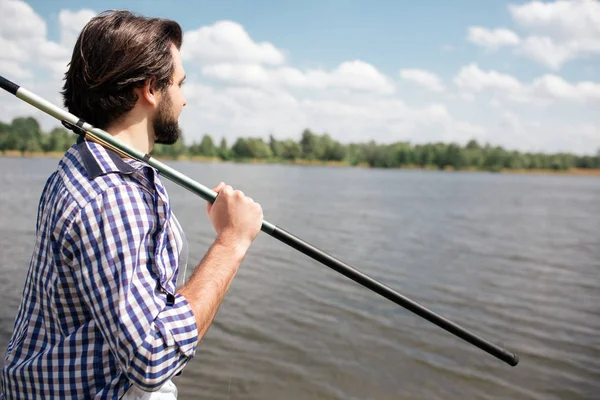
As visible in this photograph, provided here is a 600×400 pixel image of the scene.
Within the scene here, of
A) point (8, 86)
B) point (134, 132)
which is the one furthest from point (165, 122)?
point (8, 86)

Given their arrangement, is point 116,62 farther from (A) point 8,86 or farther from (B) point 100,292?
(B) point 100,292

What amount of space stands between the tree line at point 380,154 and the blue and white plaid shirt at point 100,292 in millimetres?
117802

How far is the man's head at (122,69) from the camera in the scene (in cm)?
203

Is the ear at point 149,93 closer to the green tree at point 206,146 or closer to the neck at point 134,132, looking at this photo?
the neck at point 134,132

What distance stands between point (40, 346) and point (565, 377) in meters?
7.35

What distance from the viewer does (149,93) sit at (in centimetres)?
214

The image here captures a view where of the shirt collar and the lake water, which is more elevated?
the shirt collar

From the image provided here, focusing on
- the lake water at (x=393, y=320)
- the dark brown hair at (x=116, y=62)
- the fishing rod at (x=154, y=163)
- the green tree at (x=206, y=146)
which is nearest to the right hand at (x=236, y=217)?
the fishing rod at (x=154, y=163)

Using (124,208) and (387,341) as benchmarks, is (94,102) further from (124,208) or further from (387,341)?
(387,341)

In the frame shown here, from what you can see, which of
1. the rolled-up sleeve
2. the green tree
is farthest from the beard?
the green tree

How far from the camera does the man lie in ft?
5.67

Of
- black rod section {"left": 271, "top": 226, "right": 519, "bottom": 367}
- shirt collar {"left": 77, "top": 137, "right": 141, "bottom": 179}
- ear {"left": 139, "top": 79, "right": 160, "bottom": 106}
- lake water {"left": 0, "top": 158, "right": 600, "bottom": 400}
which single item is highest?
ear {"left": 139, "top": 79, "right": 160, "bottom": 106}

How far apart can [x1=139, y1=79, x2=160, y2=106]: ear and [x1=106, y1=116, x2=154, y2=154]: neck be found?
9cm

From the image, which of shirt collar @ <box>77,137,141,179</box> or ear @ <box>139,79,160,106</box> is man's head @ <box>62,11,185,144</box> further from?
shirt collar @ <box>77,137,141,179</box>
